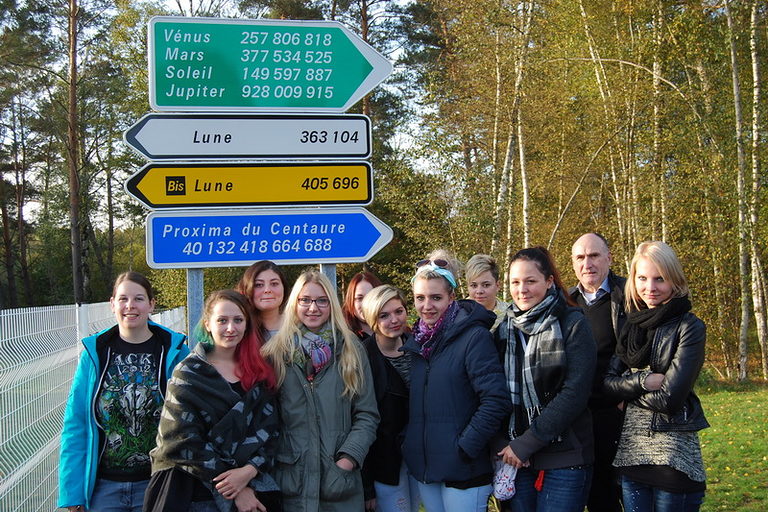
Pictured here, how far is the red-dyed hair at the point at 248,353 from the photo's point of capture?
3176mm

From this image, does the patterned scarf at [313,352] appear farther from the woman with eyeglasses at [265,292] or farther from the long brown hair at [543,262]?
the long brown hair at [543,262]

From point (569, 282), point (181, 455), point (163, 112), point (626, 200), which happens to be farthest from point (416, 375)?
point (569, 282)

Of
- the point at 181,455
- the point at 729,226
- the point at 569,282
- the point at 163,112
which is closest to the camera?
the point at 181,455

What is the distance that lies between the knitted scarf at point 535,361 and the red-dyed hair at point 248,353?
1.10 metres

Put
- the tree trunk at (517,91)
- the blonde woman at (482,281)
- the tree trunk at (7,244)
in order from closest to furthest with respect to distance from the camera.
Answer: the blonde woman at (482,281) → the tree trunk at (517,91) → the tree trunk at (7,244)

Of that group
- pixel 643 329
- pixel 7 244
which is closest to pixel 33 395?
pixel 643 329

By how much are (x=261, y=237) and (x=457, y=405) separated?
4.67ft

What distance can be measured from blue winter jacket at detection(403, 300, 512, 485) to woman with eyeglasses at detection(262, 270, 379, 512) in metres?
0.24

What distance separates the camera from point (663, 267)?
3.19 metres

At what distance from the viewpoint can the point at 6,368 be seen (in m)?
3.52

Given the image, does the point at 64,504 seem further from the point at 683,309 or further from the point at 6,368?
the point at 683,309

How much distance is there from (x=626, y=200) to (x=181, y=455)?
44.6 feet

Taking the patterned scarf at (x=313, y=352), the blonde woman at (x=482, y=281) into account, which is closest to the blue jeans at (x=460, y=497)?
the patterned scarf at (x=313, y=352)

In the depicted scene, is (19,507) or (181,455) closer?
(181,455)
